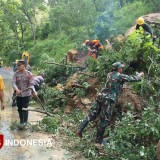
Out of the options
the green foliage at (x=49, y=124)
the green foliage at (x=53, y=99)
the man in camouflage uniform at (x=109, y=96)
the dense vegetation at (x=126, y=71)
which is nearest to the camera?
the dense vegetation at (x=126, y=71)

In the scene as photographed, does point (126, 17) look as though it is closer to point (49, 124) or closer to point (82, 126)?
point (49, 124)

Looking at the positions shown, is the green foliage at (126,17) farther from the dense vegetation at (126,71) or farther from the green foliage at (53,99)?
the green foliage at (53,99)

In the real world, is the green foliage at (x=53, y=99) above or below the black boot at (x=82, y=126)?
below

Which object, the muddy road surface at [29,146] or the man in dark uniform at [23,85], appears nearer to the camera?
the muddy road surface at [29,146]

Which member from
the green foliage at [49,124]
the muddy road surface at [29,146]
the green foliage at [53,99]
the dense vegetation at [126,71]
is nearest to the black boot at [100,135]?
the dense vegetation at [126,71]

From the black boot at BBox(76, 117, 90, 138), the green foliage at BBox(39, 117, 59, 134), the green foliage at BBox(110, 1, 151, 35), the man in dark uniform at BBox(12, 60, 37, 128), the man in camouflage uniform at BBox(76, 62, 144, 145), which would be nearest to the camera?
the man in camouflage uniform at BBox(76, 62, 144, 145)

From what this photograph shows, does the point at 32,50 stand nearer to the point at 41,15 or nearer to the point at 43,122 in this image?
the point at 41,15

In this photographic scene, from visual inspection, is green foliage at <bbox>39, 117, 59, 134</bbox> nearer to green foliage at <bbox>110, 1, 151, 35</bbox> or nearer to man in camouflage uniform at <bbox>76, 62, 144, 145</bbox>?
man in camouflage uniform at <bbox>76, 62, 144, 145</bbox>

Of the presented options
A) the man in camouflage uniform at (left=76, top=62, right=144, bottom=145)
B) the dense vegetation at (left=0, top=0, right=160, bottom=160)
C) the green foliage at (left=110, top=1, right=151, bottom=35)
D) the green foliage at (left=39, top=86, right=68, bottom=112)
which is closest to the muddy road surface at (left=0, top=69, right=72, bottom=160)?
the dense vegetation at (left=0, top=0, right=160, bottom=160)

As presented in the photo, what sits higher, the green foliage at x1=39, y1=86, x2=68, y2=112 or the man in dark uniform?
the man in dark uniform

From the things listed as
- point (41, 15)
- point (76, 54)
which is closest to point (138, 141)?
point (76, 54)

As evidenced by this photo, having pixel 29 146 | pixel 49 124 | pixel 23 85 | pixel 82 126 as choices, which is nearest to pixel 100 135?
pixel 82 126

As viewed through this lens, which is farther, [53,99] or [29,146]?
[53,99]

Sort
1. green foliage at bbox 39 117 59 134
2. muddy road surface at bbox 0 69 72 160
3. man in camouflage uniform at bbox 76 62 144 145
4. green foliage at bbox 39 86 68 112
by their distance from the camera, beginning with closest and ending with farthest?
muddy road surface at bbox 0 69 72 160 → man in camouflage uniform at bbox 76 62 144 145 → green foliage at bbox 39 117 59 134 → green foliage at bbox 39 86 68 112
